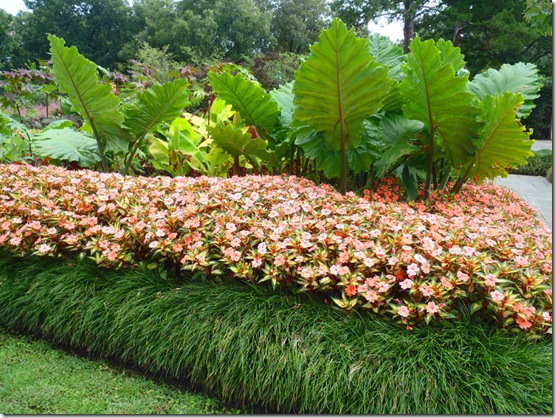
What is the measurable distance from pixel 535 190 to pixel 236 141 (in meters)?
6.14

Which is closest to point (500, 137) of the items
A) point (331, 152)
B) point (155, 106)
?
point (331, 152)

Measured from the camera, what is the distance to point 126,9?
24.8 metres

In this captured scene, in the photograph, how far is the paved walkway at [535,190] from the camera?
222 inches

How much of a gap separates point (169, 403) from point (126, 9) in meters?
27.3

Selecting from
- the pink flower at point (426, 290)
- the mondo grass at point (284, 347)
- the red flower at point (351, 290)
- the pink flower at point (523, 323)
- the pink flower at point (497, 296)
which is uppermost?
the pink flower at point (497, 296)

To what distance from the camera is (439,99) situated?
273 cm

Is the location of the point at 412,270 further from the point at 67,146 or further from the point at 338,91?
the point at 67,146

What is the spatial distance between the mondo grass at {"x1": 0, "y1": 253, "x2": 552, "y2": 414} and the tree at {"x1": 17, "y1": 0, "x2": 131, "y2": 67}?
1487 centimetres

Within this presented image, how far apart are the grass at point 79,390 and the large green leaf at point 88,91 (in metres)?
2.11

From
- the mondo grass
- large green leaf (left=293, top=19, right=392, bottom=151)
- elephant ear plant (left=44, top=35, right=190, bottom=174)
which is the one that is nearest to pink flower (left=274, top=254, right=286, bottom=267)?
the mondo grass

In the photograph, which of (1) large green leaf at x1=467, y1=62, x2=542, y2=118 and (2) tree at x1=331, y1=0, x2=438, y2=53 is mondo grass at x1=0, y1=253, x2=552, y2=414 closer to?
(1) large green leaf at x1=467, y1=62, x2=542, y2=118

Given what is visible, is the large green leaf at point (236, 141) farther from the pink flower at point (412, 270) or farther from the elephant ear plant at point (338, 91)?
the pink flower at point (412, 270)

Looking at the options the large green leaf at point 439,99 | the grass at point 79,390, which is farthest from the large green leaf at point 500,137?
the grass at point 79,390

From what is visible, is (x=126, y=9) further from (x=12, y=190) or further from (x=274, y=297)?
(x=274, y=297)
